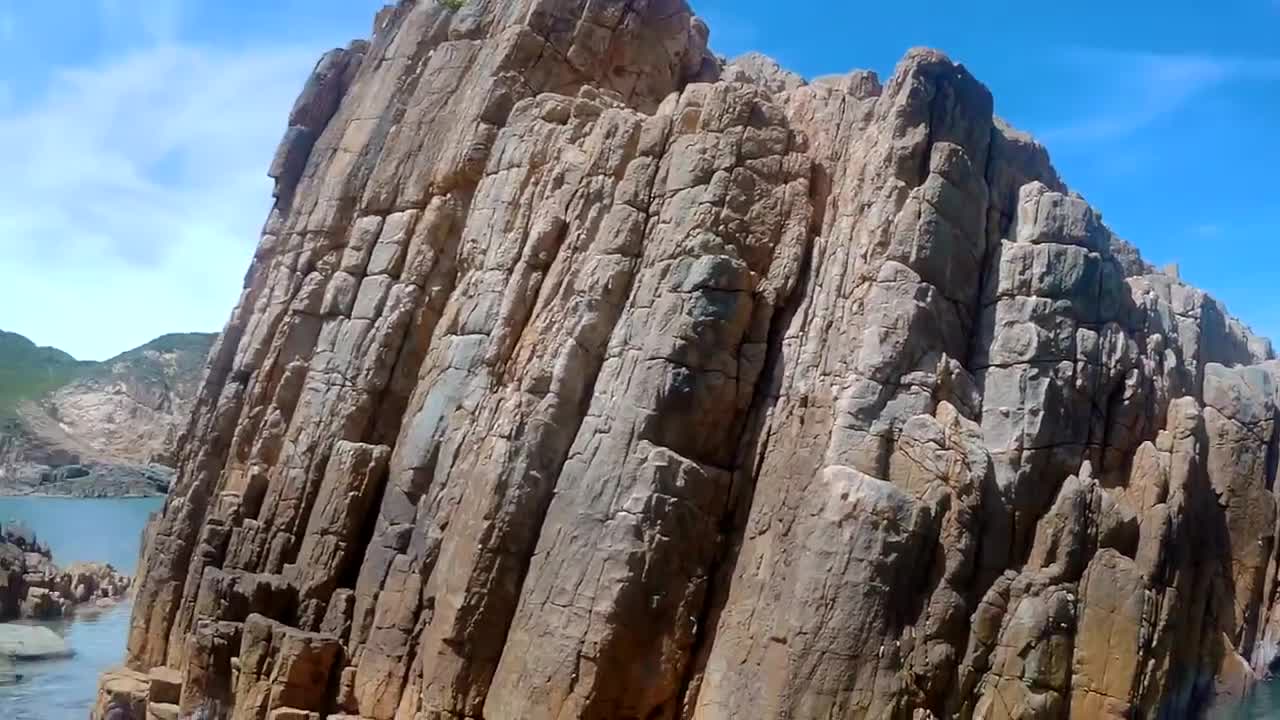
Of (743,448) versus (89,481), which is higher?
(743,448)

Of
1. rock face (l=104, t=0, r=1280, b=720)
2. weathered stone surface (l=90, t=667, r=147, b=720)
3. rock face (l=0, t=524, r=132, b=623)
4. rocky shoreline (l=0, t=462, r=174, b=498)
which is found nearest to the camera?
rock face (l=104, t=0, r=1280, b=720)

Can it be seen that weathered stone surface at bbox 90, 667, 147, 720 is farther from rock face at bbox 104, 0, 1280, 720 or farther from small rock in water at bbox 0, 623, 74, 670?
small rock in water at bbox 0, 623, 74, 670

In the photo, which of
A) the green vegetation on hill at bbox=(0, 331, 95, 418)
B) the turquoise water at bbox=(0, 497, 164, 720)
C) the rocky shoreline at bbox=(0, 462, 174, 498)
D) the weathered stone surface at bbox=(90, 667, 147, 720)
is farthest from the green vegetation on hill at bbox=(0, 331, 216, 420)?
the weathered stone surface at bbox=(90, 667, 147, 720)

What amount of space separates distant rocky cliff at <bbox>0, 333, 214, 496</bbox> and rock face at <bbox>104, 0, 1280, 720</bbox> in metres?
130

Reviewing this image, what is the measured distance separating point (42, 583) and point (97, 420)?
133 meters

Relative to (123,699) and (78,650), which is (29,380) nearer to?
(78,650)

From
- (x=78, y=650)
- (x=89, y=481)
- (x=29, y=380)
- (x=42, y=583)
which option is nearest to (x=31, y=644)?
(x=78, y=650)

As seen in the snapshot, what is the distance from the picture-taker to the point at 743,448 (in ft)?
68.0

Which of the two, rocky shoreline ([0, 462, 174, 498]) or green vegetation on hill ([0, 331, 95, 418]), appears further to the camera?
green vegetation on hill ([0, 331, 95, 418])

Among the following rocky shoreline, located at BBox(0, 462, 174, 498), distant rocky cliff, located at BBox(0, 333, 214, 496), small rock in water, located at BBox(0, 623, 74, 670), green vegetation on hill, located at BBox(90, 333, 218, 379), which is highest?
green vegetation on hill, located at BBox(90, 333, 218, 379)

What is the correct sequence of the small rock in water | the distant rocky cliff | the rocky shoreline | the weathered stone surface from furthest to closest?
the distant rocky cliff
the rocky shoreline
the small rock in water
the weathered stone surface

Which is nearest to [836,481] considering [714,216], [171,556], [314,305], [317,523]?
[714,216]

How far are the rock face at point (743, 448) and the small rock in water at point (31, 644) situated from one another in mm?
14562

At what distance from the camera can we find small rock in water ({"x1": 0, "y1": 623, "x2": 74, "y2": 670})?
37625 millimetres
